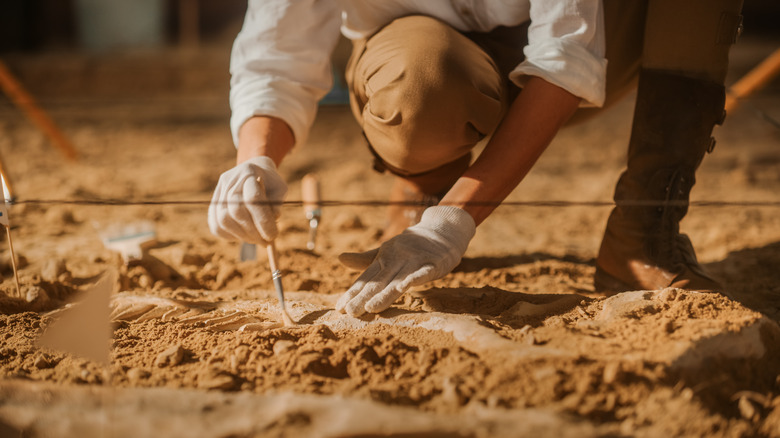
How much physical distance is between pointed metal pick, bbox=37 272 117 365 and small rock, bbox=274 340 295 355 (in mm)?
306

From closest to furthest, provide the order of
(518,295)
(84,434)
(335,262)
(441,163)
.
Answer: (84,434) < (518,295) < (441,163) < (335,262)

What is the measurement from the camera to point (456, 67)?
1.52 m

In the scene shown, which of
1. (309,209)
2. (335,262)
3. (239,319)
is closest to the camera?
(239,319)

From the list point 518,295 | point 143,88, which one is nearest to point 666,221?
point 518,295

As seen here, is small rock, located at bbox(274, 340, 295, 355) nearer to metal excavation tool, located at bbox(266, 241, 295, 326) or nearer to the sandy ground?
the sandy ground

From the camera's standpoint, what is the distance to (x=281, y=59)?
167 centimetres

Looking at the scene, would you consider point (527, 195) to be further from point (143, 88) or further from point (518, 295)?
point (143, 88)

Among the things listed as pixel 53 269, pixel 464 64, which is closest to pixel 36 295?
pixel 53 269

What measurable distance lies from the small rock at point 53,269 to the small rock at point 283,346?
0.82 metres

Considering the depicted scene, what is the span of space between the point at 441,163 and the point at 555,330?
2.04 ft

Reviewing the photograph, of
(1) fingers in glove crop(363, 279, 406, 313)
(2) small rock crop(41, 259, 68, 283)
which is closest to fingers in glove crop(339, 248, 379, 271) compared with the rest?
(1) fingers in glove crop(363, 279, 406, 313)

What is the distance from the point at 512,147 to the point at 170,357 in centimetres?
80

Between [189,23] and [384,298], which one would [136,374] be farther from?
[189,23]

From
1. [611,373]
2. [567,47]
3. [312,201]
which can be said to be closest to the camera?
[611,373]
